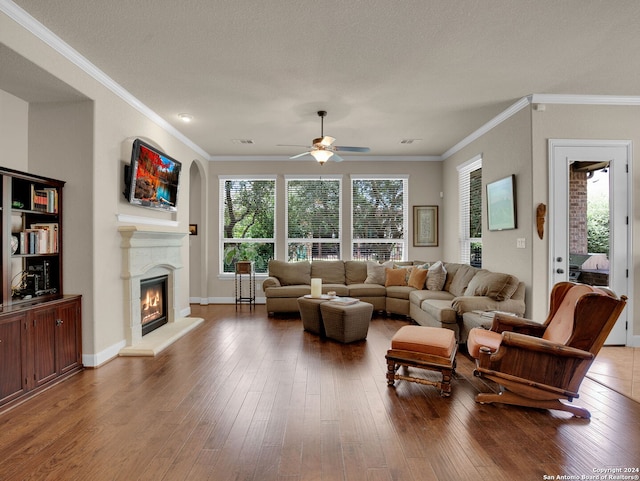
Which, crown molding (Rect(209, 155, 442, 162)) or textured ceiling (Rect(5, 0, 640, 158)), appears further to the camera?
crown molding (Rect(209, 155, 442, 162))

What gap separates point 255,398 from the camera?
9.55ft

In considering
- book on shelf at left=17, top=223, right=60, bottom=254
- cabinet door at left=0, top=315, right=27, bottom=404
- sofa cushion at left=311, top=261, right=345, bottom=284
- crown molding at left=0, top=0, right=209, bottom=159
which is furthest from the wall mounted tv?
sofa cushion at left=311, top=261, right=345, bottom=284

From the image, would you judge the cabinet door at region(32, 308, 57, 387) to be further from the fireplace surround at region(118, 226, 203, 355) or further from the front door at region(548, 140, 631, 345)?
the front door at region(548, 140, 631, 345)

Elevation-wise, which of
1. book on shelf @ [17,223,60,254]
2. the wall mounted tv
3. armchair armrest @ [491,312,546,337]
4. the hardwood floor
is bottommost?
the hardwood floor

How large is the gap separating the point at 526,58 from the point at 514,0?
3.19ft

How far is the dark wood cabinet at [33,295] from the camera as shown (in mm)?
2826

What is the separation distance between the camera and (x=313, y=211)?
7363mm

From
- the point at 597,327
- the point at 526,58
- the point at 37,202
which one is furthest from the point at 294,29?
the point at 597,327

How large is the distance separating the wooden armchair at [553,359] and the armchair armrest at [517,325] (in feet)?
1.07

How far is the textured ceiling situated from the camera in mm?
2668

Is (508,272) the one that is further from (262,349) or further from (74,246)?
(74,246)

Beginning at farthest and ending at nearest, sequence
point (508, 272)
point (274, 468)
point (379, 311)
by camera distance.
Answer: point (379, 311) < point (508, 272) < point (274, 468)

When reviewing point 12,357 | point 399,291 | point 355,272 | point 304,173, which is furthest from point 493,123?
point 12,357

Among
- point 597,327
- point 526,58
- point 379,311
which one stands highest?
point 526,58
